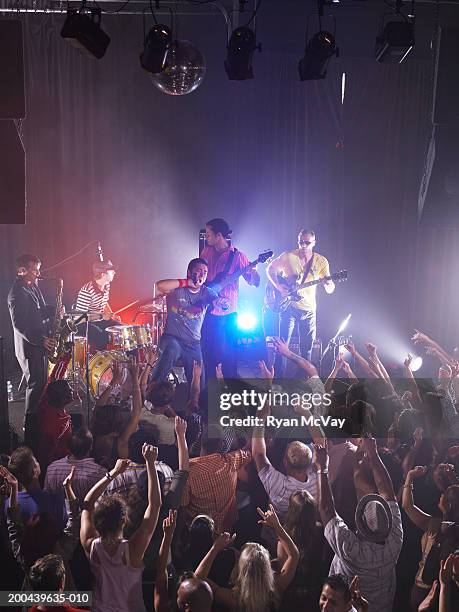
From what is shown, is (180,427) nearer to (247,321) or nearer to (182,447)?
(182,447)

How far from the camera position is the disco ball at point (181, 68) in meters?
5.30

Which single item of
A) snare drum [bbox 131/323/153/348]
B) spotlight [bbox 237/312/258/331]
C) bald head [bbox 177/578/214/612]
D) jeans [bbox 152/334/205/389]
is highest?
spotlight [bbox 237/312/258/331]

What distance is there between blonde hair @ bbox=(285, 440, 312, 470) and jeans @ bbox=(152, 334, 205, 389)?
1482 mm

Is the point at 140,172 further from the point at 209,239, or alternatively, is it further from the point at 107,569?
the point at 107,569

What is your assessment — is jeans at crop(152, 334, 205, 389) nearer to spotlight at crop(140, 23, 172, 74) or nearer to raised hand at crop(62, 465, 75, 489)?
raised hand at crop(62, 465, 75, 489)

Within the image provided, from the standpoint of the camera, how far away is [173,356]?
5992mm

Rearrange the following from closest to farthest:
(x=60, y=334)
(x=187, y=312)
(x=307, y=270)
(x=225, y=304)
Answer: (x=187, y=312), (x=60, y=334), (x=225, y=304), (x=307, y=270)

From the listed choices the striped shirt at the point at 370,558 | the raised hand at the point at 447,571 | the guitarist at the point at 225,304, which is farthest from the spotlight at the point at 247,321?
the raised hand at the point at 447,571

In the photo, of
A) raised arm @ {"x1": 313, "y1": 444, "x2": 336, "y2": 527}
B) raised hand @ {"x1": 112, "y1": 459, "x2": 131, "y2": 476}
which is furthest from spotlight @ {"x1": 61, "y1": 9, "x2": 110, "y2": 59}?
raised arm @ {"x1": 313, "y1": 444, "x2": 336, "y2": 527}

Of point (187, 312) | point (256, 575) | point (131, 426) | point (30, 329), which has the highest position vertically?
point (187, 312)

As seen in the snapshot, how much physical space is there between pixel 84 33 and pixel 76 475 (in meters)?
3.18

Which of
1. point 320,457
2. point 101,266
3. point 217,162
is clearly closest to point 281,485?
point 320,457

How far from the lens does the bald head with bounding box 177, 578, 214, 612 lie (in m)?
4.38

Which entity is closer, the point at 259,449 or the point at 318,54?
the point at 259,449
